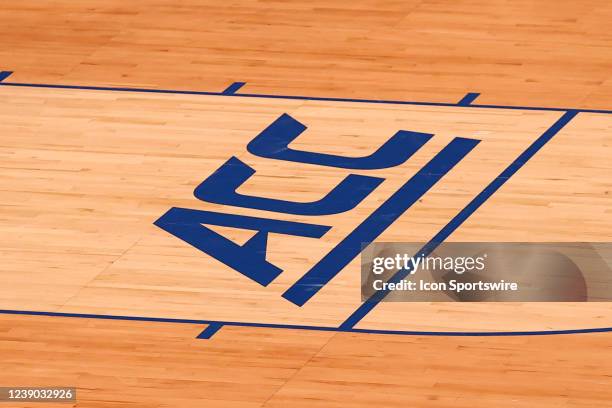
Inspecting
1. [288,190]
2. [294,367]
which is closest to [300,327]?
[294,367]

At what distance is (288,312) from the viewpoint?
40.0 feet

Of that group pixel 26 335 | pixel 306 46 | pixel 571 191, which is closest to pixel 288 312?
pixel 26 335

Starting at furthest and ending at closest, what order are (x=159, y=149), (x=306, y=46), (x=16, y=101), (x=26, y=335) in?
1. (x=306, y=46)
2. (x=16, y=101)
3. (x=159, y=149)
4. (x=26, y=335)

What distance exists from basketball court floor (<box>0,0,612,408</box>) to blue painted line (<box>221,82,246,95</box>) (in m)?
0.03

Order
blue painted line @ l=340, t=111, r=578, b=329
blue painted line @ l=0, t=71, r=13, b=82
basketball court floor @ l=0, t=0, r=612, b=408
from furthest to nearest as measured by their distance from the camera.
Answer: blue painted line @ l=0, t=71, r=13, b=82, blue painted line @ l=340, t=111, r=578, b=329, basketball court floor @ l=0, t=0, r=612, b=408

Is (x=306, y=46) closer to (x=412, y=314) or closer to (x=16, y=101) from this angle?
(x=16, y=101)

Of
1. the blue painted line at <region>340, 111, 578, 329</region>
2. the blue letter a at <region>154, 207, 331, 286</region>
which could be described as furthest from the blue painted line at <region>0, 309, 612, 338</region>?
the blue letter a at <region>154, 207, 331, 286</region>

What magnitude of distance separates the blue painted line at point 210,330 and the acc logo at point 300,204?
64 centimetres

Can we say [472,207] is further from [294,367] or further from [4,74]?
[4,74]

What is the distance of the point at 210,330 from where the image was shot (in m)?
12.0

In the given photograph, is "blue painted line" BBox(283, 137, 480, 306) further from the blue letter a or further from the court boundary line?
the court boundary line

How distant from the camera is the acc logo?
12844 mm

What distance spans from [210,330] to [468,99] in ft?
15.3

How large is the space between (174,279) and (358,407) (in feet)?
7.57
